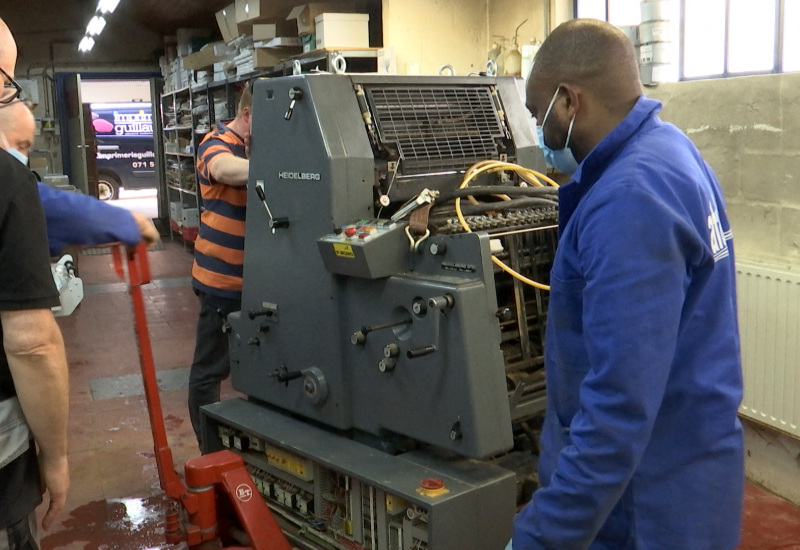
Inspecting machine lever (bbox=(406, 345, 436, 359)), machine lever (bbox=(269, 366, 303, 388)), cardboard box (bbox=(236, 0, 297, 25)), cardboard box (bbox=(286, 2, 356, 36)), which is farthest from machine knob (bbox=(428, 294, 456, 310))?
cardboard box (bbox=(236, 0, 297, 25))

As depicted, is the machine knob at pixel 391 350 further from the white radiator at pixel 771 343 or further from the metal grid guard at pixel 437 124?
the white radiator at pixel 771 343

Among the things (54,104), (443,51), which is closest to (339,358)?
(443,51)

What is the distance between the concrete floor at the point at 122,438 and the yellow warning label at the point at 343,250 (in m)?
1.41

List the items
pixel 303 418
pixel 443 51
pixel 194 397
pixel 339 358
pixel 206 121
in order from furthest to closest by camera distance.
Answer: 1. pixel 206 121
2. pixel 443 51
3. pixel 194 397
4. pixel 303 418
5. pixel 339 358

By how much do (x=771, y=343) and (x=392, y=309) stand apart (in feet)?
5.46

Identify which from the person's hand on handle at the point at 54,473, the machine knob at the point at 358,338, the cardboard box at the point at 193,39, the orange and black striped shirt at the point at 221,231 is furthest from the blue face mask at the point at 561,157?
the cardboard box at the point at 193,39

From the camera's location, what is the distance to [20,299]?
1513mm

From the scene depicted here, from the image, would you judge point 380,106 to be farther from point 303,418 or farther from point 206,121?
point 206,121

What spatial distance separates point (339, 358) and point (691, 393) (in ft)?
4.70

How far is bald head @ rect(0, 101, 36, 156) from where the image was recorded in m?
1.86

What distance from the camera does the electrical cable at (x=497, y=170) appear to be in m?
2.38

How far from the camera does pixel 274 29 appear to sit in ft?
22.4

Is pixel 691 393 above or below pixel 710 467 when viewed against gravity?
above

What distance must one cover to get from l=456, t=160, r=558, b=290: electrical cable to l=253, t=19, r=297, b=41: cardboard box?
14.8ft
